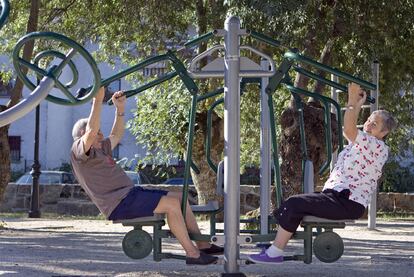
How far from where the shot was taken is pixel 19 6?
16734 mm

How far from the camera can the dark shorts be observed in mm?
7344

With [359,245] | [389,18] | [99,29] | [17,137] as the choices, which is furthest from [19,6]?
[17,137]

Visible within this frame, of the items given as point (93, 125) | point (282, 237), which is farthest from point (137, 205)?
point (282, 237)

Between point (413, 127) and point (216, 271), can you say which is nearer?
point (216, 271)

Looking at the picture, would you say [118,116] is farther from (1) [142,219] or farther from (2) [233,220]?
(2) [233,220]

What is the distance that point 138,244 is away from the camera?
295 inches

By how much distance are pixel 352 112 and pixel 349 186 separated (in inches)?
20.3

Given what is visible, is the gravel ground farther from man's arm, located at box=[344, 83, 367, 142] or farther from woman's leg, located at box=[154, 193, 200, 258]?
man's arm, located at box=[344, 83, 367, 142]

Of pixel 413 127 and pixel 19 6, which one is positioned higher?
pixel 19 6

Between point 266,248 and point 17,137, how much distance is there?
113ft

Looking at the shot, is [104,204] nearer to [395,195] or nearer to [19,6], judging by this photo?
[19,6]

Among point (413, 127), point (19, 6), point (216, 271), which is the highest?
point (19, 6)

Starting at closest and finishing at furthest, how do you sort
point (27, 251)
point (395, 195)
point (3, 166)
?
point (27, 251), point (3, 166), point (395, 195)

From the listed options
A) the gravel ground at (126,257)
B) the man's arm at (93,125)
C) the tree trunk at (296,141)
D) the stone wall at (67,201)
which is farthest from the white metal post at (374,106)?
the stone wall at (67,201)
